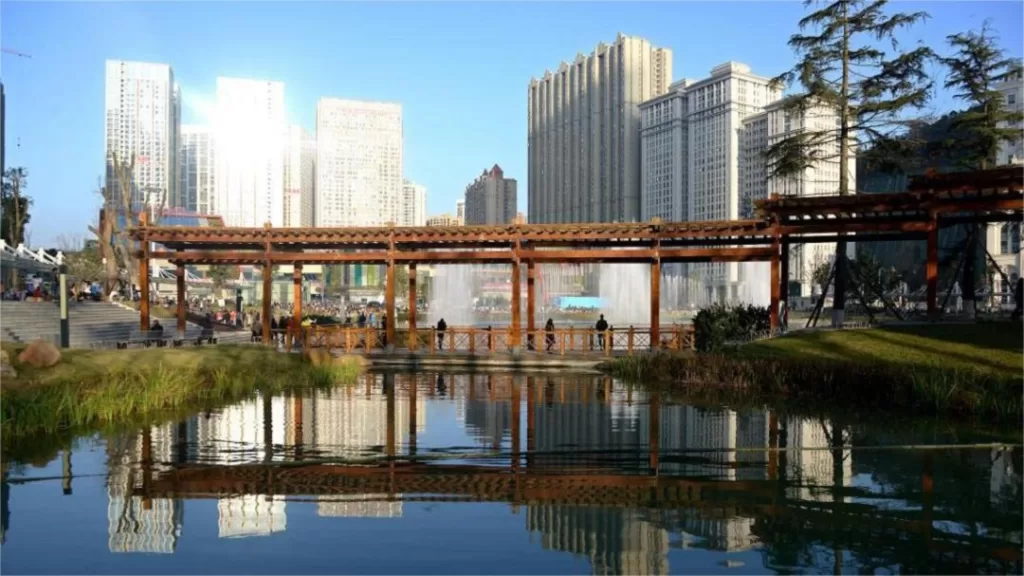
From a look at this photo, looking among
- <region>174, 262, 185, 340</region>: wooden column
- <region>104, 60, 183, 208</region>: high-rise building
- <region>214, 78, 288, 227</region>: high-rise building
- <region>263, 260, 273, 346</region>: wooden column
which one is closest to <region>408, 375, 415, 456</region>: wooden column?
<region>263, 260, 273, 346</region>: wooden column

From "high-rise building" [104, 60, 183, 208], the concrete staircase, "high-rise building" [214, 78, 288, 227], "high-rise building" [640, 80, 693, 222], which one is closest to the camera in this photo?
the concrete staircase

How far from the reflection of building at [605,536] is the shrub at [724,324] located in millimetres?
14309

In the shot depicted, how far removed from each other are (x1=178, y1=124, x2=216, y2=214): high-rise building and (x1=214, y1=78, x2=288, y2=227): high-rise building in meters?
1.16

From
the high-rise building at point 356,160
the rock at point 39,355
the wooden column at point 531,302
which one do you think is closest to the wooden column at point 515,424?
the wooden column at point 531,302

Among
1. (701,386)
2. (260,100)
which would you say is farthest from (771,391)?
(260,100)

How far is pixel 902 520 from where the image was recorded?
7.23 metres

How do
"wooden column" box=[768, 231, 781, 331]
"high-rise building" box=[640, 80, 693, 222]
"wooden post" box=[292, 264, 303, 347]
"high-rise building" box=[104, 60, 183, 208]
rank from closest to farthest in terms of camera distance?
"wooden column" box=[768, 231, 781, 331], "wooden post" box=[292, 264, 303, 347], "high-rise building" box=[640, 80, 693, 222], "high-rise building" box=[104, 60, 183, 208]

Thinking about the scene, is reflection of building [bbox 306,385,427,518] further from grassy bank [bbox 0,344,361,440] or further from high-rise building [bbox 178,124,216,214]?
high-rise building [bbox 178,124,216,214]

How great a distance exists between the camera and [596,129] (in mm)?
118438

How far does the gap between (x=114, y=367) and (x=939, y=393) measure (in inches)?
567

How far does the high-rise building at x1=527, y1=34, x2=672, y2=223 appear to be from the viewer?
113 metres

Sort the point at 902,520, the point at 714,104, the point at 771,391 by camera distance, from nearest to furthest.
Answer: the point at 902,520 → the point at 771,391 → the point at 714,104

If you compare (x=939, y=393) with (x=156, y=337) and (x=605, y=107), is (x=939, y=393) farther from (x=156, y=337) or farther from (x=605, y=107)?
(x=605, y=107)

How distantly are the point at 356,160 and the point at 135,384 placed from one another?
125679 mm
